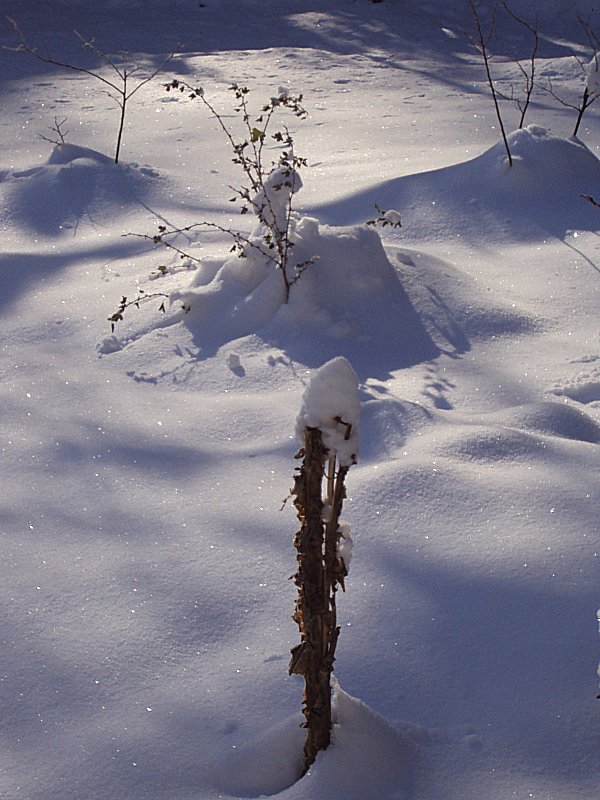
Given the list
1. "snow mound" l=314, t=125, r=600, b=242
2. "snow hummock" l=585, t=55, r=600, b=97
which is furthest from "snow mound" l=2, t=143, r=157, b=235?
"snow hummock" l=585, t=55, r=600, b=97

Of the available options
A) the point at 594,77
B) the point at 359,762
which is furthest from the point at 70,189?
the point at 359,762

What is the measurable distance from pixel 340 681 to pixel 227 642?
0.32 metres

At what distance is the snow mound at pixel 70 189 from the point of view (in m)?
5.20

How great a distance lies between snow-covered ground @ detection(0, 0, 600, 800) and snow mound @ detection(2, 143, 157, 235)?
0.8 inches

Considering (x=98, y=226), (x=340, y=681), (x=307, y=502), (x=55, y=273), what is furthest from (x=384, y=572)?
(x=98, y=226)

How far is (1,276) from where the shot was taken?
178 inches

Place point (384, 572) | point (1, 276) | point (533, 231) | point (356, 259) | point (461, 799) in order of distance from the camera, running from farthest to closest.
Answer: point (533, 231), point (1, 276), point (356, 259), point (384, 572), point (461, 799)

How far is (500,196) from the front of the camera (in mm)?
5266

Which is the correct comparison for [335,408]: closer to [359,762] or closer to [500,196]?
[359,762]

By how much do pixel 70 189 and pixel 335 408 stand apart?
14.5 feet

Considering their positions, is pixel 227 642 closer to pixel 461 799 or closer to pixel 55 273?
pixel 461 799

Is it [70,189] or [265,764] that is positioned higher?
[265,764]

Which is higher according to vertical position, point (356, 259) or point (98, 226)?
point (356, 259)

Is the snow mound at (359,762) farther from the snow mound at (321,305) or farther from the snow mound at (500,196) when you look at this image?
the snow mound at (500,196)
